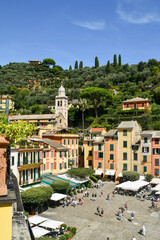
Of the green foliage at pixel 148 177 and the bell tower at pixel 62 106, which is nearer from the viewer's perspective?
the green foliage at pixel 148 177

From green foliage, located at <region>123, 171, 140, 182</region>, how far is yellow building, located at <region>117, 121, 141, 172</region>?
2935 millimetres

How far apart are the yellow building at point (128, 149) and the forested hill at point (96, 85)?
1547 cm

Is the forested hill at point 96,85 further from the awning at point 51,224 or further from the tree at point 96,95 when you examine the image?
the awning at point 51,224

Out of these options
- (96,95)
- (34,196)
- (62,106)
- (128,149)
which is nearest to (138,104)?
(96,95)

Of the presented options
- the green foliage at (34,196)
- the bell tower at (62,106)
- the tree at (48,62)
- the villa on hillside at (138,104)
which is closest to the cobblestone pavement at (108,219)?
the green foliage at (34,196)

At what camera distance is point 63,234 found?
75.6 ft

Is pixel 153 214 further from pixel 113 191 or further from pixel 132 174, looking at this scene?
pixel 132 174

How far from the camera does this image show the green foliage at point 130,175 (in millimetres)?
43312

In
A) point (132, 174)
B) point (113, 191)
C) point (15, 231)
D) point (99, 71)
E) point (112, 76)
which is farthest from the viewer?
point (99, 71)

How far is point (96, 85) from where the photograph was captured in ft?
343

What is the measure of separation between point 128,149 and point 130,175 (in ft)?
20.2

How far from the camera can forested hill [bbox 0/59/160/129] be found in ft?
251

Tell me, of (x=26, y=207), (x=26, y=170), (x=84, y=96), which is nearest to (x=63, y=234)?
(x=26, y=207)

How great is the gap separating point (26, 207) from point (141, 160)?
2657 centimetres
